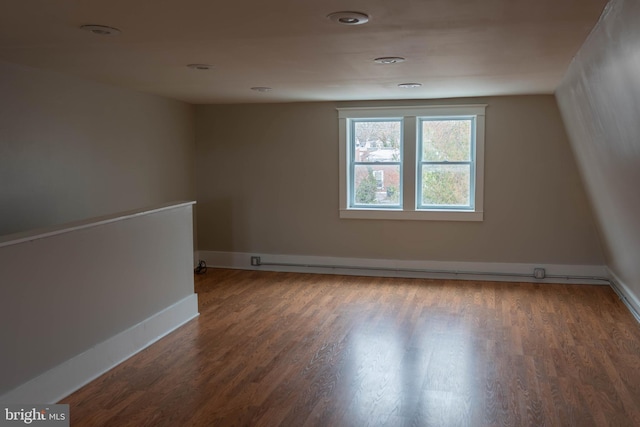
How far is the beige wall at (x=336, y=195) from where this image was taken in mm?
6305

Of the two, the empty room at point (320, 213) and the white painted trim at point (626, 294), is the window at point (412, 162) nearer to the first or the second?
Result: the empty room at point (320, 213)

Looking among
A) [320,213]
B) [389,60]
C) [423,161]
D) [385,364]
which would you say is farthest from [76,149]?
[423,161]

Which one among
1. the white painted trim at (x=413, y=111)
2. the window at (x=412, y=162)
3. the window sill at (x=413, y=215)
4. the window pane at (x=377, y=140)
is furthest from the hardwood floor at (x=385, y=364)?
the white painted trim at (x=413, y=111)

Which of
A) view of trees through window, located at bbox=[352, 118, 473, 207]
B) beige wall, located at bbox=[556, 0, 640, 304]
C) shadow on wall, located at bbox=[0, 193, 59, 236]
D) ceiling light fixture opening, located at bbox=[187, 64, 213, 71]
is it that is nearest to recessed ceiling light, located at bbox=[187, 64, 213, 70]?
ceiling light fixture opening, located at bbox=[187, 64, 213, 71]

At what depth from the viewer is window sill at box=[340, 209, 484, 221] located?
6566 mm

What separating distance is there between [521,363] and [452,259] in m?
2.76

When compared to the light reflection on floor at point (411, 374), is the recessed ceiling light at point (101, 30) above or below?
above

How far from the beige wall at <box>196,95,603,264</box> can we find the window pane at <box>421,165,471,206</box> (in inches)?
10.5

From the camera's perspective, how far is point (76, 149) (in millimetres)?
5008

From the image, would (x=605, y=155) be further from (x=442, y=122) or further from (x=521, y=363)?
(x=442, y=122)

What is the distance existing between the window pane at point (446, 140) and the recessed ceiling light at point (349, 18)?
3.92 meters
